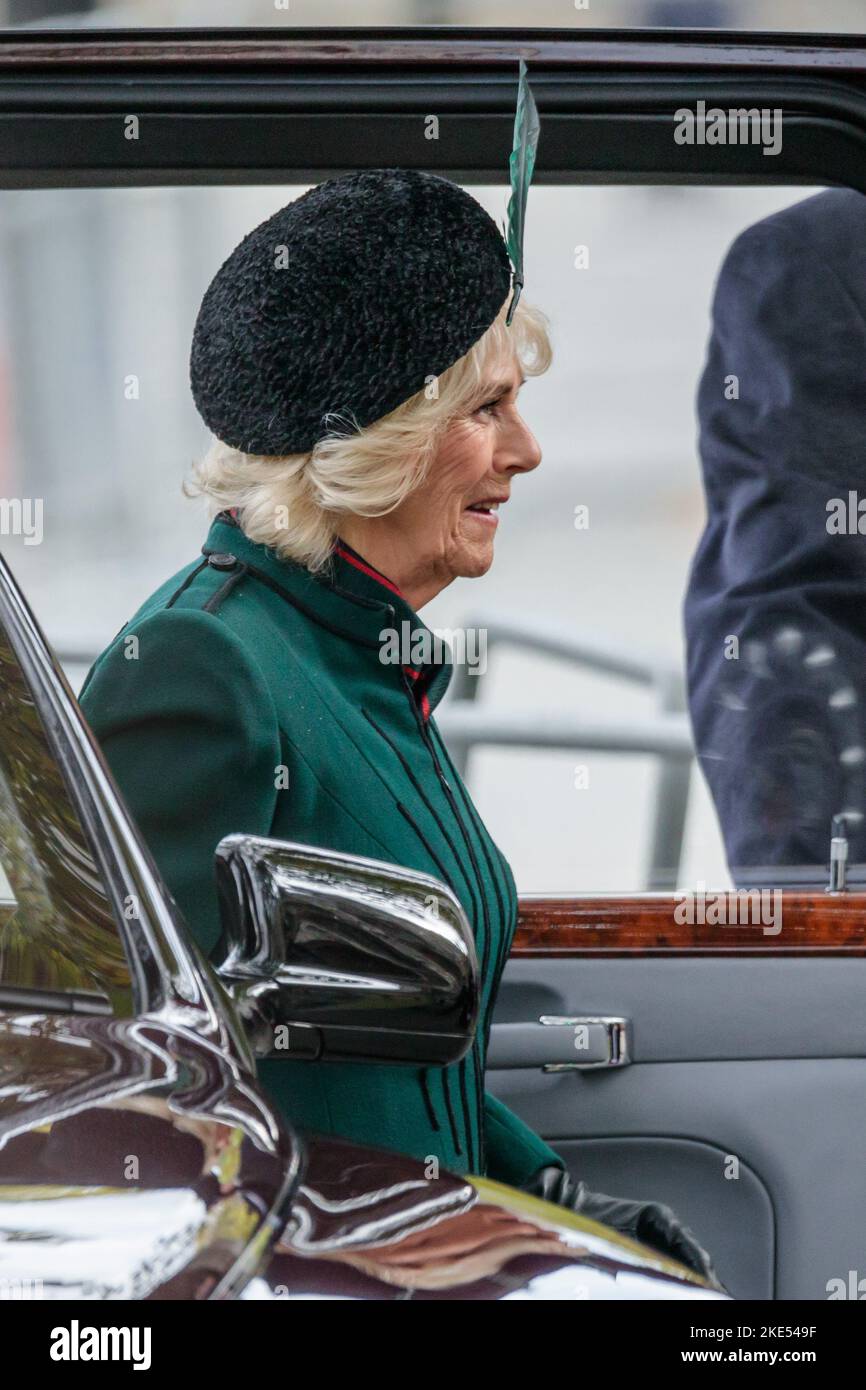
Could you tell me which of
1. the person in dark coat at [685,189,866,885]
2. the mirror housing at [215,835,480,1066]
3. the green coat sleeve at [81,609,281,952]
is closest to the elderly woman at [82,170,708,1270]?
the green coat sleeve at [81,609,281,952]

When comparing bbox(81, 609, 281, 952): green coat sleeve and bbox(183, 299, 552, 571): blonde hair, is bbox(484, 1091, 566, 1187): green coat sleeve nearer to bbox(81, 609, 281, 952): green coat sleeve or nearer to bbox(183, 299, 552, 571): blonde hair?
bbox(81, 609, 281, 952): green coat sleeve

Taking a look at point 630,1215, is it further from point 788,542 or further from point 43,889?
point 788,542

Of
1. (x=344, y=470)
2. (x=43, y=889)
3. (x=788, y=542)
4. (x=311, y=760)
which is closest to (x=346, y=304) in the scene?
(x=344, y=470)

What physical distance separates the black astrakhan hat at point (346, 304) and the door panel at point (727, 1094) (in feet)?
2.61

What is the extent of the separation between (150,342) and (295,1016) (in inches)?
64.2

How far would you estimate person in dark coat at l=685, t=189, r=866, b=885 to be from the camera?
2410 millimetres

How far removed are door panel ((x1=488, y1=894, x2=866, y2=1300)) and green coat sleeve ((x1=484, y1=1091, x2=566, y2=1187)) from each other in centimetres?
22

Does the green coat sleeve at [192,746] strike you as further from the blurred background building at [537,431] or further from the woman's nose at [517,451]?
the blurred background building at [537,431]

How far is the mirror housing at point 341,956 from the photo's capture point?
1.14 m

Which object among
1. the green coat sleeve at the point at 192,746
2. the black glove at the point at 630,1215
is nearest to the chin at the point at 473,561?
the green coat sleeve at the point at 192,746

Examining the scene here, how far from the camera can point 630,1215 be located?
184 cm

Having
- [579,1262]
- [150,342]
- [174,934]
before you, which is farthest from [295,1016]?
[150,342]

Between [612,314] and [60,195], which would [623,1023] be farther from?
[60,195]

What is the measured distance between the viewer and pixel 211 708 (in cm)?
159
